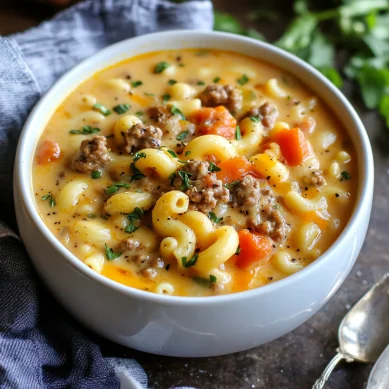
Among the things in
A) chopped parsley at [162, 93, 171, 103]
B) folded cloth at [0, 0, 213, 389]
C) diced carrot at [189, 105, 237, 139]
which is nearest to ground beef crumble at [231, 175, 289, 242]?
diced carrot at [189, 105, 237, 139]

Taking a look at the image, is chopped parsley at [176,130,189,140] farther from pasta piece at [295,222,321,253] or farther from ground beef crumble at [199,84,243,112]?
pasta piece at [295,222,321,253]

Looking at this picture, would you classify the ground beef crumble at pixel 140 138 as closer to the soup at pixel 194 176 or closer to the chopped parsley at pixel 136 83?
the soup at pixel 194 176

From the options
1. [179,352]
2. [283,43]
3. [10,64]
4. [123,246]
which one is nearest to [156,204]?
[123,246]

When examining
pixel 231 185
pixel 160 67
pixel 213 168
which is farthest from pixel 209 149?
pixel 160 67

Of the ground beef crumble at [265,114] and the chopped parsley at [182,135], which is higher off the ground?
the ground beef crumble at [265,114]

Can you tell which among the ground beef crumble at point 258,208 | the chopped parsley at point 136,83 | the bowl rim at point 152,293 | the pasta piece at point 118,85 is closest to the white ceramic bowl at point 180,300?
the bowl rim at point 152,293

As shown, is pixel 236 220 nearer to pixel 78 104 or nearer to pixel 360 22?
pixel 78 104

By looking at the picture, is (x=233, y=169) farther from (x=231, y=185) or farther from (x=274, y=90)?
→ (x=274, y=90)
